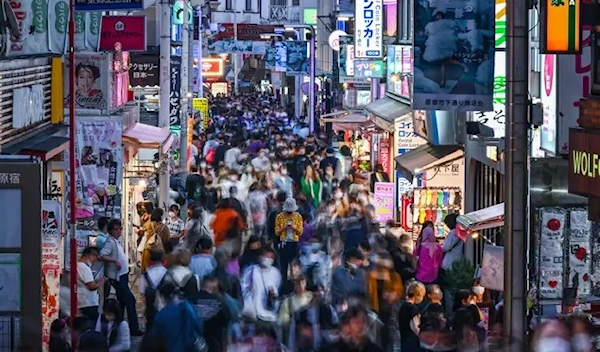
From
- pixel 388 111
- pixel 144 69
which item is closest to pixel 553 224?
pixel 388 111

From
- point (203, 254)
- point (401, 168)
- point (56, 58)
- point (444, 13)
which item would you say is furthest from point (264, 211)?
point (444, 13)

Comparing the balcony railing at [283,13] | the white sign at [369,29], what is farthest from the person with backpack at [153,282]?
the balcony railing at [283,13]

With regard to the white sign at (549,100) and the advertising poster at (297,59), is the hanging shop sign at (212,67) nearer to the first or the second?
the advertising poster at (297,59)

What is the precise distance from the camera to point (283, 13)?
102 m

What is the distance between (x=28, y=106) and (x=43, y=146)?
2.31 feet

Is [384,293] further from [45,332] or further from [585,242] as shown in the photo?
[45,332]

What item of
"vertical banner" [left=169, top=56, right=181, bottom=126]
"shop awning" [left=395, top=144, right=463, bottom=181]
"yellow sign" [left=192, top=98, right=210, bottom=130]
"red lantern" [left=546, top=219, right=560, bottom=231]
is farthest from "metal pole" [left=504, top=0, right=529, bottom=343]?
"yellow sign" [left=192, top=98, right=210, bottom=130]

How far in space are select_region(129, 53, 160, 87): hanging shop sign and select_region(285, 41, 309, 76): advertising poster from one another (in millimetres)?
28096

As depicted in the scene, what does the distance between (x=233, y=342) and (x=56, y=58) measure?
8179mm

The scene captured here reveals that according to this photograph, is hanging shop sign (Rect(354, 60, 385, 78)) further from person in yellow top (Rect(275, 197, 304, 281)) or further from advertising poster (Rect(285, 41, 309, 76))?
advertising poster (Rect(285, 41, 309, 76))

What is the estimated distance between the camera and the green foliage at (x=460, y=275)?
690 inches

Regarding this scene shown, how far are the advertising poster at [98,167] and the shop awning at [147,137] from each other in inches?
103

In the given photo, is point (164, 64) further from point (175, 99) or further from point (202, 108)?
point (202, 108)

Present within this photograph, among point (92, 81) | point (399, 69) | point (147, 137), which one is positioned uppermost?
point (399, 69)
